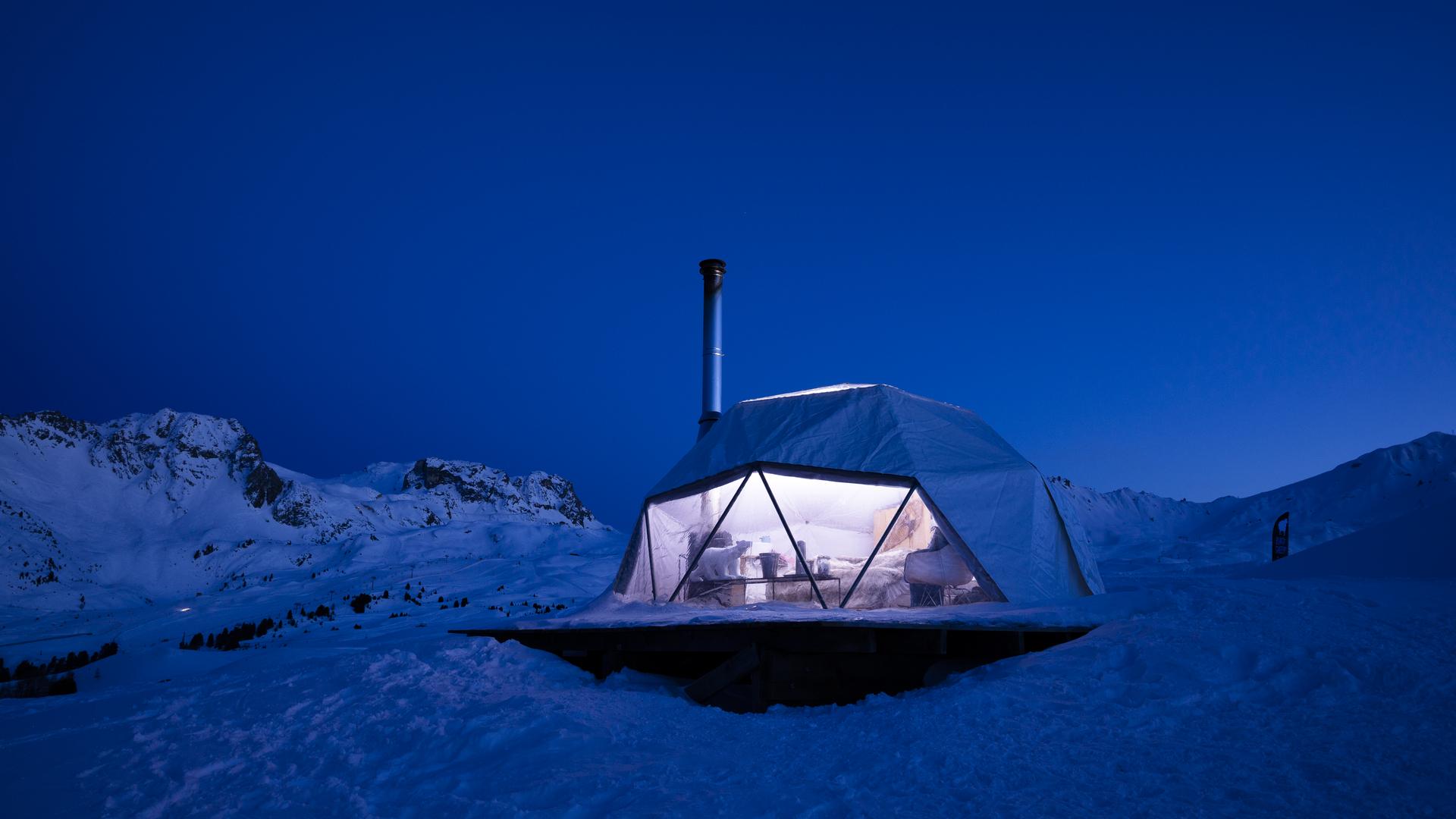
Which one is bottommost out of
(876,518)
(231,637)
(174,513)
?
(231,637)

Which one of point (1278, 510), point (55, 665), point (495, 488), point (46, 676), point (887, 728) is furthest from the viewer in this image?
point (495, 488)

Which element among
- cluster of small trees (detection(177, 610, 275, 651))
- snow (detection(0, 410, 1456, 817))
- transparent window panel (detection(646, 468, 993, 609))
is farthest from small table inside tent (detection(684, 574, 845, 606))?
cluster of small trees (detection(177, 610, 275, 651))

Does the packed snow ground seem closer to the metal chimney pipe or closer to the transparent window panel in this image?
the transparent window panel

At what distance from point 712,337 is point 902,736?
1196 cm

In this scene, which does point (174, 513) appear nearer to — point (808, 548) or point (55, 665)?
point (55, 665)

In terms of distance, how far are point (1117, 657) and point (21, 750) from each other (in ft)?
23.8

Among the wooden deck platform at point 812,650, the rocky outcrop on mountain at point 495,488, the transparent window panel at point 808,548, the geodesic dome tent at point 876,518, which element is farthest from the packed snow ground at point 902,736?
the rocky outcrop on mountain at point 495,488

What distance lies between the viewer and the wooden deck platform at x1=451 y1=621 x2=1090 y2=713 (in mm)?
6617

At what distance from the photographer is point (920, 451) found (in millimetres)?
A: 10492

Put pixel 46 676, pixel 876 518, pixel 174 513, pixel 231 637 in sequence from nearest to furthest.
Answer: pixel 46 676 < pixel 876 518 < pixel 231 637 < pixel 174 513

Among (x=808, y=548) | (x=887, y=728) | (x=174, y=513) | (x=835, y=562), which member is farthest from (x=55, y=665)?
(x=174, y=513)

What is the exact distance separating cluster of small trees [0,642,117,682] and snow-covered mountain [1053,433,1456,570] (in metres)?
23.8

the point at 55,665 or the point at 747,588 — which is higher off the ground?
the point at 747,588

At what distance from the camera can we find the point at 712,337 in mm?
16016
